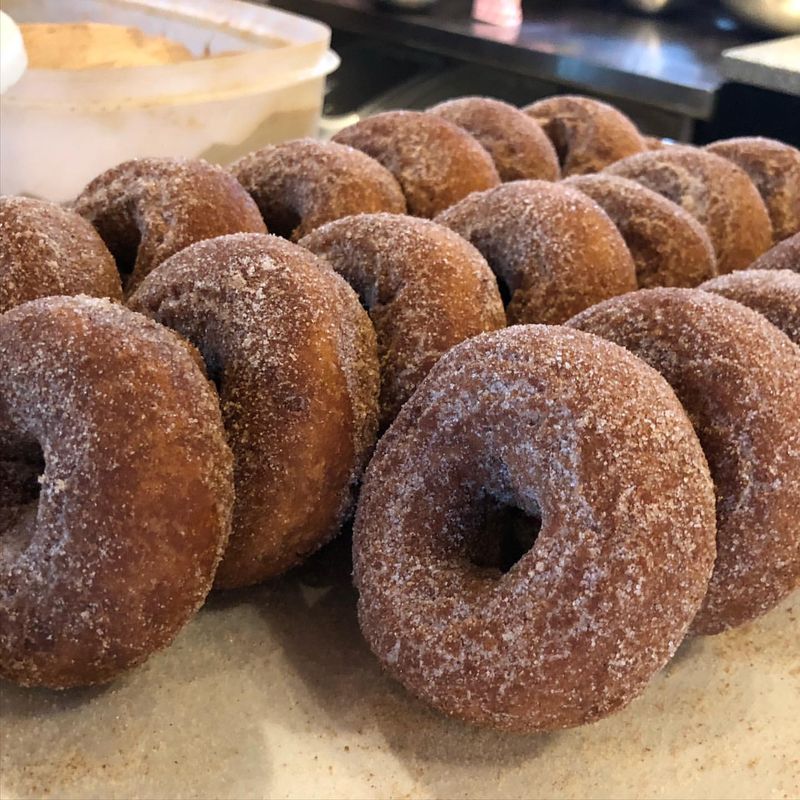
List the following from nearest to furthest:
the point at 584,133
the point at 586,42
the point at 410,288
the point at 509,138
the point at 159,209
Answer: the point at 410,288, the point at 159,209, the point at 509,138, the point at 584,133, the point at 586,42

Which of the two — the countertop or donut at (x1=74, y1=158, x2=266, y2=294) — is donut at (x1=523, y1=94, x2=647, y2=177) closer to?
donut at (x1=74, y1=158, x2=266, y2=294)

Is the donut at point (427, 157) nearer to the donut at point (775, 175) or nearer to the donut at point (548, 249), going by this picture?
the donut at point (548, 249)

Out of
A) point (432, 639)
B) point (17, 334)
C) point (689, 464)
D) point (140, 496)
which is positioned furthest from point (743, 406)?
point (17, 334)

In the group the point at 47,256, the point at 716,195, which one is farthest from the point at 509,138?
the point at 47,256

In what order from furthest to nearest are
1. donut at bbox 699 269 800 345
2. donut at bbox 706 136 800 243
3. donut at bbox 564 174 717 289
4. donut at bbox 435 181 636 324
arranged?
donut at bbox 706 136 800 243, donut at bbox 564 174 717 289, donut at bbox 435 181 636 324, donut at bbox 699 269 800 345

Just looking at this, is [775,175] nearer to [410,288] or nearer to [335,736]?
[410,288]

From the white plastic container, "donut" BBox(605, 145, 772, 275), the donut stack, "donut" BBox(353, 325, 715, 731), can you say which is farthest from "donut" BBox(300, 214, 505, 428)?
the white plastic container
